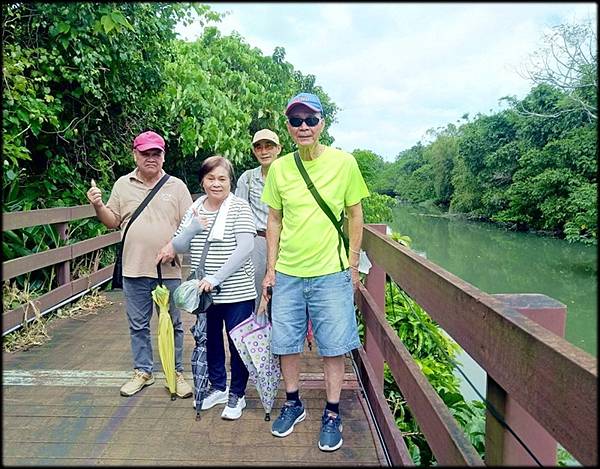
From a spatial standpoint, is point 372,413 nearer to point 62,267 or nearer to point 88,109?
point 62,267

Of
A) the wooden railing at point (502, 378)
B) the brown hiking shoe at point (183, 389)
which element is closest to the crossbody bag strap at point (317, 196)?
the wooden railing at point (502, 378)

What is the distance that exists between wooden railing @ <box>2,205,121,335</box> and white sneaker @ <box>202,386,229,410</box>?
1370 mm

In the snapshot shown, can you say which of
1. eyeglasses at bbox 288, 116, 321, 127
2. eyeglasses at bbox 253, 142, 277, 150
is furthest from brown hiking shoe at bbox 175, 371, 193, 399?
eyeglasses at bbox 288, 116, 321, 127

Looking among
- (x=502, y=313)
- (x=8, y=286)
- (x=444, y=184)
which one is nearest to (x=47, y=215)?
(x=8, y=286)

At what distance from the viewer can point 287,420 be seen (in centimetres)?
231

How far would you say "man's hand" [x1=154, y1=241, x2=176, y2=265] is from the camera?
8.18ft

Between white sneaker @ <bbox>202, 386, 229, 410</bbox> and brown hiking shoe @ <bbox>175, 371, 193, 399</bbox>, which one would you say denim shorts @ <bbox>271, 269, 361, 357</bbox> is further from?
brown hiking shoe @ <bbox>175, 371, 193, 399</bbox>

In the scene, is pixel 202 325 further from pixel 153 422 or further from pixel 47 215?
pixel 47 215

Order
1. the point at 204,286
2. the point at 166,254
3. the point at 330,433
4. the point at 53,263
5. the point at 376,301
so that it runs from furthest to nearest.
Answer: the point at 53,263 < the point at 376,301 < the point at 166,254 < the point at 204,286 < the point at 330,433

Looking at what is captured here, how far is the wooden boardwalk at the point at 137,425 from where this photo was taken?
2.08 meters

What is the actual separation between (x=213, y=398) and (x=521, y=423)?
5.38 ft

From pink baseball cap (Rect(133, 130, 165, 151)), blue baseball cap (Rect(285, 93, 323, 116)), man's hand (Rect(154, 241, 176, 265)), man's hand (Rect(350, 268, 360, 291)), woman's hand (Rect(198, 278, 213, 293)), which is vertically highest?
blue baseball cap (Rect(285, 93, 323, 116))

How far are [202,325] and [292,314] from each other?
1.70 feet

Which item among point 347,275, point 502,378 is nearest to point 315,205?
point 347,275
